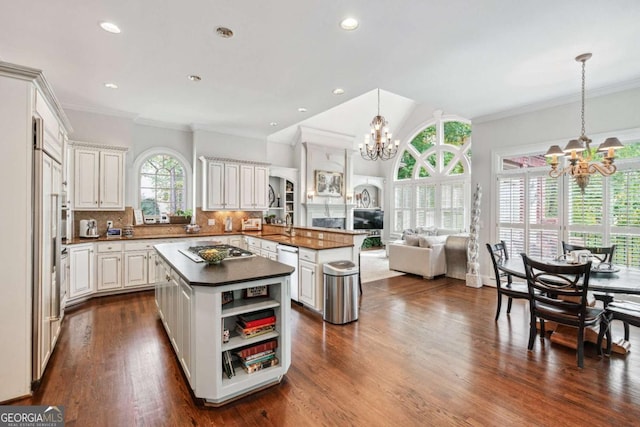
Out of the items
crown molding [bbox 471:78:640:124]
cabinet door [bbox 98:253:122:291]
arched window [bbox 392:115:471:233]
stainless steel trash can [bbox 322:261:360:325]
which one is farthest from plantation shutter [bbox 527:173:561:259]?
cabinet door [bbox 98:253:122:291]

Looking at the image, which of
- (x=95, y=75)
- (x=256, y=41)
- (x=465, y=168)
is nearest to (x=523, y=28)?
(x=256, y=41)

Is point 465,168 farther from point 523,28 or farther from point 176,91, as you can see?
point 176,91

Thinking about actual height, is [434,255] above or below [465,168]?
below

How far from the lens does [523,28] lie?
2789 mm

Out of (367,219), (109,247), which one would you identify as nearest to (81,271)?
(109,247)

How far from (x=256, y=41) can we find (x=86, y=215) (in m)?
4.35

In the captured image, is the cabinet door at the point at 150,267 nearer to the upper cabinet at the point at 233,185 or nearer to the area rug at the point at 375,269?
the upper cabinet at the point at 233,185

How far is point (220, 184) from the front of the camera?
6176mm

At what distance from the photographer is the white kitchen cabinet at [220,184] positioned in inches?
238

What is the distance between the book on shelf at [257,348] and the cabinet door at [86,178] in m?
4.15

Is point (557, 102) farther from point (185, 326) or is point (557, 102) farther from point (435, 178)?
point (185, 326)

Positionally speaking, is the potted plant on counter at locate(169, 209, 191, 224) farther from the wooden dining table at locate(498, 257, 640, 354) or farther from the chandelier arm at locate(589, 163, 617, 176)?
the chandelier arm at locate(589, 163, 617, 176)

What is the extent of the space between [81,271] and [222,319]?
3.59 metres

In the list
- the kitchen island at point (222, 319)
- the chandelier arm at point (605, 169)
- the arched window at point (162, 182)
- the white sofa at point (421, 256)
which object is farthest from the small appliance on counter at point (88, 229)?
the chandelier arm at point (605, 169)
